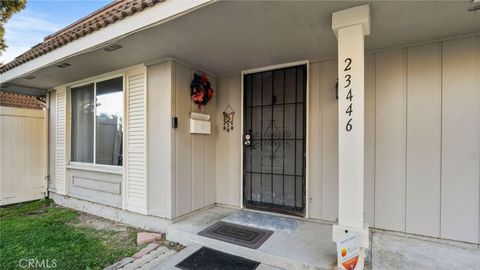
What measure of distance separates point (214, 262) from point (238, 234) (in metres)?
0.49

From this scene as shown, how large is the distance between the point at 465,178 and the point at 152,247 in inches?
135

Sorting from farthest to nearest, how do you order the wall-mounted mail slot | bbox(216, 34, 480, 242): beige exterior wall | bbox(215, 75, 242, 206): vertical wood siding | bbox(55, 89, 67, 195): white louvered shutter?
bbox(55, 89, 67, 195): white louvered shutter < bbox(215, 75, 242, 206): vertical wood siding < the wall-mounted mail slot < bbox(216, 34, 480, 242): beige exterior wall

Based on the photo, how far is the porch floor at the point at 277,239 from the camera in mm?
2205

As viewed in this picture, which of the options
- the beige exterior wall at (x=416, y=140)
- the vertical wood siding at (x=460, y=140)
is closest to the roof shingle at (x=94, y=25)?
the beige exterior wall at (x=416, y=140)

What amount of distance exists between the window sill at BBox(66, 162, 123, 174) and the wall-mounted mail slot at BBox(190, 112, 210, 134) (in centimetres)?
133

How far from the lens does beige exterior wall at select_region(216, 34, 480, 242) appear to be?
2387 millimetres

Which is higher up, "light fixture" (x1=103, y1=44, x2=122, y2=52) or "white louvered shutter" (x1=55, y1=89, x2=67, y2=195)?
"light fixture" (x1=103, y1=44, x2=122, y2=52)

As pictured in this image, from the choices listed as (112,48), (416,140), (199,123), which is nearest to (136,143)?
(199,123)

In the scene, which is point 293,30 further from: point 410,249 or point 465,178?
point 410,249

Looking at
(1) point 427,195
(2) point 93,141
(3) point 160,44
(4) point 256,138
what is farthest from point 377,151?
(2) point 93,141

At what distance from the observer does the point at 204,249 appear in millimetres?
2611

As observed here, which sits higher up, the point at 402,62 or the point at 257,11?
the point at 257,11

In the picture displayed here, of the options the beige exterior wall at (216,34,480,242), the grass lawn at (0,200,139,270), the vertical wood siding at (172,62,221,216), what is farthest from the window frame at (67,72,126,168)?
the beige exterior wall at (216,34,480,242)

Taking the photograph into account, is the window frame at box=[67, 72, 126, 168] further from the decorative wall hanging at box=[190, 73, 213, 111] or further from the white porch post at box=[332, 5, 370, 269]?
the white porch post at box=[332, 5, 370, 269]
